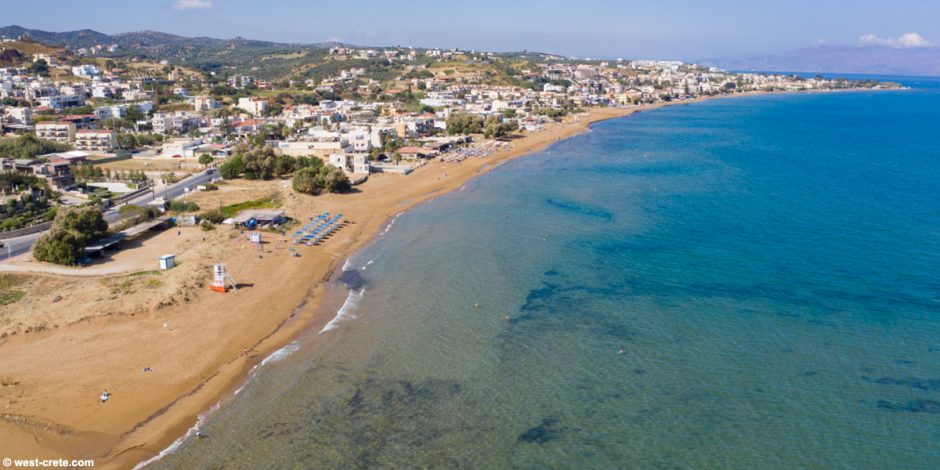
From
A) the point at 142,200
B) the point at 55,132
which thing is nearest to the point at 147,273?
the point at 142,200

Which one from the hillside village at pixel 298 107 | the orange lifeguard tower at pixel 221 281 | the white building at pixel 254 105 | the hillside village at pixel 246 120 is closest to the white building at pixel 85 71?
the hillside village at pixel 298 107

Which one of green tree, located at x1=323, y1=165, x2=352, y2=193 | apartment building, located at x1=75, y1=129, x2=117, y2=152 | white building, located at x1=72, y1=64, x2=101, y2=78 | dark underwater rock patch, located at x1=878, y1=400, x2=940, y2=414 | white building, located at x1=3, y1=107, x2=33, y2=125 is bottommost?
dark underwater rock patch, located at x1=878, y1=400, x2=940, y2=414

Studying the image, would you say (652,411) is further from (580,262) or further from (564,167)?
(564,167)

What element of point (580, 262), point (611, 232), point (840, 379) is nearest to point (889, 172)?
point (611, 232)

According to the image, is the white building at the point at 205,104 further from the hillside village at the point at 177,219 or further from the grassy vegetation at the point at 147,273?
the grassy vegetation at the point at 147,273

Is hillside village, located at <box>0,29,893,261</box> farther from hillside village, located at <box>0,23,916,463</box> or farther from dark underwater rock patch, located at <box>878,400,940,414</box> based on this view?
dark underwater rock patch, located at <box>878,400,940,414</box>

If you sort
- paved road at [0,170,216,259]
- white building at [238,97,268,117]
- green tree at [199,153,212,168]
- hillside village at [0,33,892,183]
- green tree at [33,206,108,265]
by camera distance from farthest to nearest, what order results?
white building at [238,97,268,117] < hillside village at [0,33,892,183] < green tree at [199,153,212,168] < paved road at [0,170,216,259] < green tree at [33,206,108,265]

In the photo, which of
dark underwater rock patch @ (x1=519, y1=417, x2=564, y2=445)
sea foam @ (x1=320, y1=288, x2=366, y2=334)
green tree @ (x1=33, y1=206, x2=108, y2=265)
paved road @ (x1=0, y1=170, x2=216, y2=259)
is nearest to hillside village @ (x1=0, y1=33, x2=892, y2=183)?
paved road @ (x1=0, y1=170, x2=216, y2=259)

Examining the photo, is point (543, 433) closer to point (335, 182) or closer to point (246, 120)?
point (335, 182)
